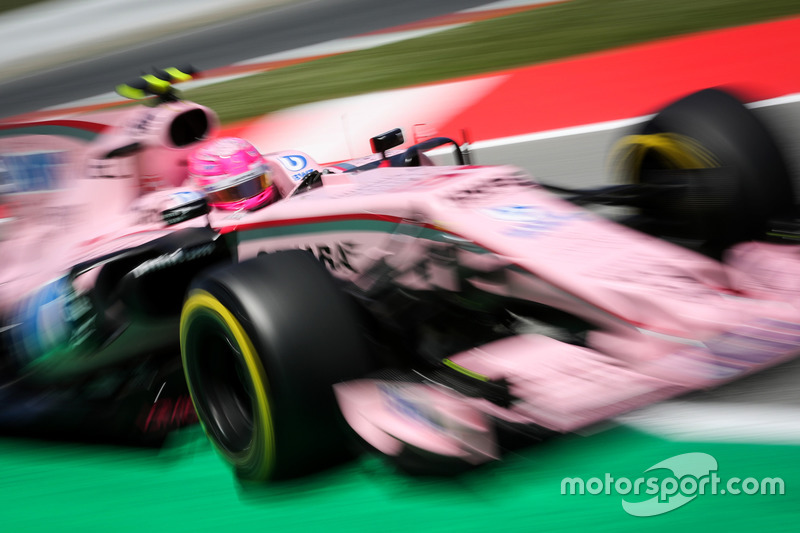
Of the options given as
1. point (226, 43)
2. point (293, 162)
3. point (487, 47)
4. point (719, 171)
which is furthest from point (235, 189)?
point (226, 43)

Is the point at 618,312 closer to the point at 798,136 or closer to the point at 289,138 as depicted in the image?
the point at 798,136

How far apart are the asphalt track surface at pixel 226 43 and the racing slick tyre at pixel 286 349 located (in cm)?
748

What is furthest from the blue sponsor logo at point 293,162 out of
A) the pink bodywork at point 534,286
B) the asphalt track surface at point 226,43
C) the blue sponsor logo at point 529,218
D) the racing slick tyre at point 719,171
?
the asphalt track surface at point 226,43

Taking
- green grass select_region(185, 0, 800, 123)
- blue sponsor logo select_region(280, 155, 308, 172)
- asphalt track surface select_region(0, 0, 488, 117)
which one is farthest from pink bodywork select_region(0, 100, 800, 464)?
asphalt track surface select_region(0, 0, 488, 117)

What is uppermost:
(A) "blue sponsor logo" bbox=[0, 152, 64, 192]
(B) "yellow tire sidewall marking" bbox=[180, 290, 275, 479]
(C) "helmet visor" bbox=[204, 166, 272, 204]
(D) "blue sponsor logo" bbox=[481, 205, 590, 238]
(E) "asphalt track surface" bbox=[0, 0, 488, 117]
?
(E) "asphalt track surface" bbox=[0, 0, 488, 117]

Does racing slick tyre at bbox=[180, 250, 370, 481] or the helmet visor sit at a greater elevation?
the helmet visor

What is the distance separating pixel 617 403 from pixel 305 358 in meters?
0.73

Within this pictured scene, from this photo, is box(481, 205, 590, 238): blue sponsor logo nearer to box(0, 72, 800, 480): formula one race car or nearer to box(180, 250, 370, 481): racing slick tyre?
box(0, 72, 800, 480): formula one race car

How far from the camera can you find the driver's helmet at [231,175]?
10.0 feet

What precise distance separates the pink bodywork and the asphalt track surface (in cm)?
714

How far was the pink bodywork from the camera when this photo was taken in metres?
1.90

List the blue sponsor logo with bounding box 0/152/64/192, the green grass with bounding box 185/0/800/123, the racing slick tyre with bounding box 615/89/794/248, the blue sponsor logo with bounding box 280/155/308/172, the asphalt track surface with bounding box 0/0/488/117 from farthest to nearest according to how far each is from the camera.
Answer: the asphalt track surface with bounding box 0/0/488/117 → the green grass with bounding box 185/0/800/123 → the blue sponsor logo with bounding box 0/152/64/192 → the blue sponsor logo with bounding box 280/155/308/172 → the racing slick tyre with bounding box 615/89/794/248

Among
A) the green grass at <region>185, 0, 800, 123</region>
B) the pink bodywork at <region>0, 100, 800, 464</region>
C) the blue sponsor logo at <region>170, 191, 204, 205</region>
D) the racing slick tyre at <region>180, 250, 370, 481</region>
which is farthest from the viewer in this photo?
the green grass at <region>185, 0, 800, 123</region>

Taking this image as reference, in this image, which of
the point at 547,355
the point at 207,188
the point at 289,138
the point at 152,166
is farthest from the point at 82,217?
the point at 289,138
